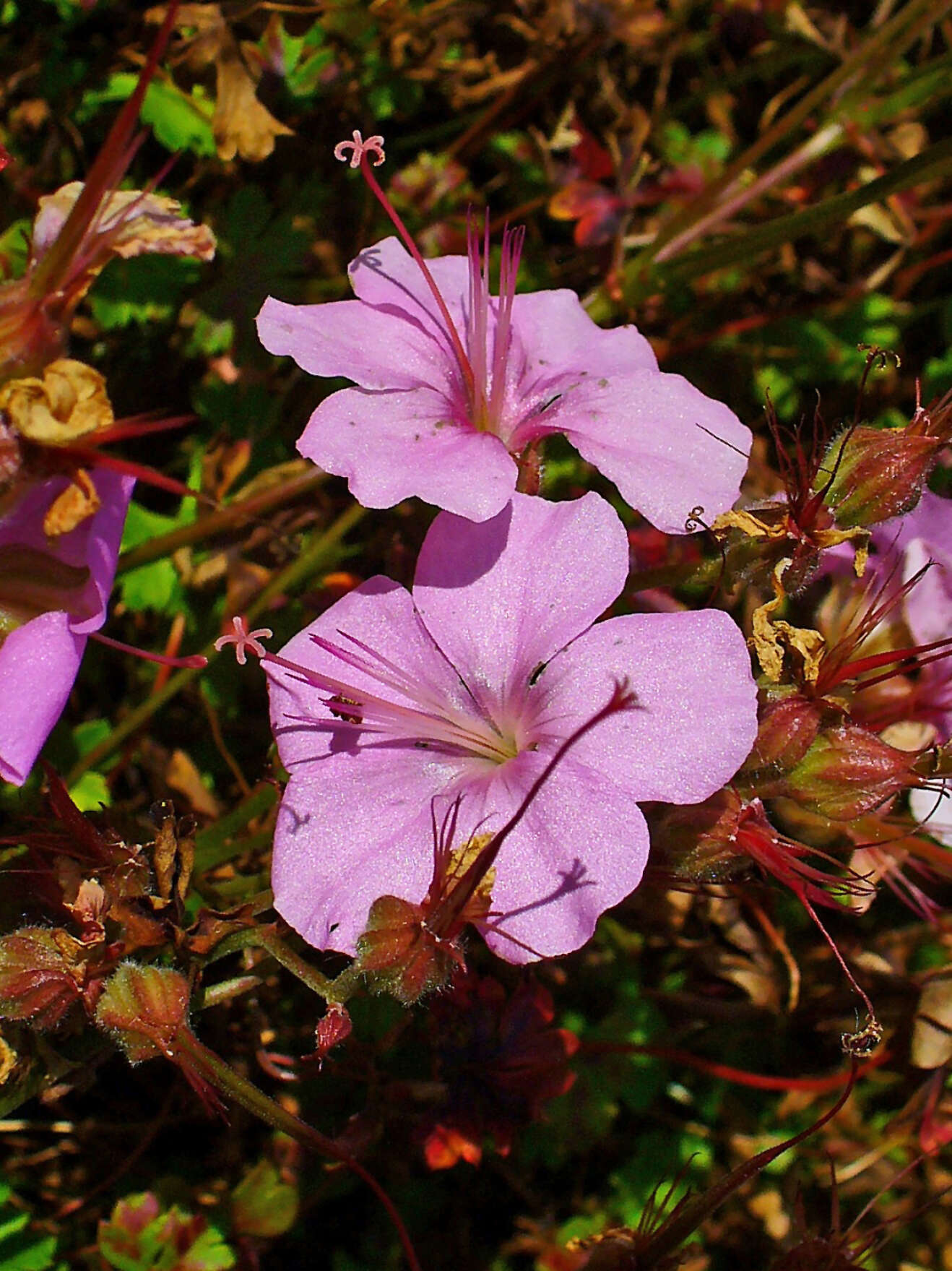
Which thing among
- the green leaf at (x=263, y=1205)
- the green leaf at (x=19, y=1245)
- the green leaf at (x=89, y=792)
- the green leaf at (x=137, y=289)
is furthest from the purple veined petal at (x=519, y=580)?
the green leaf at (x=19, y=1245)

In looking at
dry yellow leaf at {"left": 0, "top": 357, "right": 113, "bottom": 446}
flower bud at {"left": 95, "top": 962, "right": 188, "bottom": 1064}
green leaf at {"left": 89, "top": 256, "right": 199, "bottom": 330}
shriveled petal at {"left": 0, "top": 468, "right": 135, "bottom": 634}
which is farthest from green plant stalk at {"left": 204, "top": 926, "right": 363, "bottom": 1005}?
green leaf at {"left": 89, "top": 256, "right": 199, "bottom": 330}

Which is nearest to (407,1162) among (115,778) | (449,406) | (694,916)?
(694,916)

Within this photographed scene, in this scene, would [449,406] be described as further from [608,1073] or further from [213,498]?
[608,1073]

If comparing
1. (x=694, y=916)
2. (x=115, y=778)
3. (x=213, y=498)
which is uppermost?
(x=213, y=498)

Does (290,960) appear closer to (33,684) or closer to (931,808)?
(33,684)

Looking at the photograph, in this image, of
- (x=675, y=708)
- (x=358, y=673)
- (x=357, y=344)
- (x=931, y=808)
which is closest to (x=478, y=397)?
(x=357, y=344)
